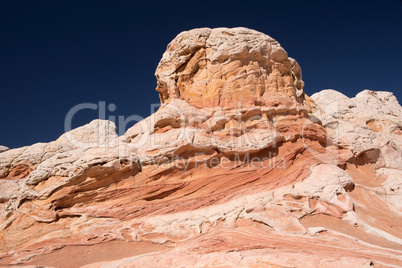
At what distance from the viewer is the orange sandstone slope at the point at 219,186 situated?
671 centimetres

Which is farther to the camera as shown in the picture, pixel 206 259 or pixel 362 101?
pixel 362 101

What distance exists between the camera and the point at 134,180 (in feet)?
28.0

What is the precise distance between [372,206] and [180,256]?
6.08 metres

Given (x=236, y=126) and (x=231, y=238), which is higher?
(x=236, y=126)

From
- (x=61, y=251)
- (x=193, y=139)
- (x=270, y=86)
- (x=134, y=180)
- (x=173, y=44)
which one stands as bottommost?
(x=61, y=251)

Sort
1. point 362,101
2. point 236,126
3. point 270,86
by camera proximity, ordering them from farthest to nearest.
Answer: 1. point 362,101
2. point 270,86
3. point 236,126

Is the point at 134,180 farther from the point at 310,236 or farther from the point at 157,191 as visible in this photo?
the point at 310,236

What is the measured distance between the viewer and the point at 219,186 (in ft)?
28.7

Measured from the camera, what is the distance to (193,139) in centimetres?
891

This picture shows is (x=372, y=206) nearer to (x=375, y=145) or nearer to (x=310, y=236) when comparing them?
(x=310, y=236)

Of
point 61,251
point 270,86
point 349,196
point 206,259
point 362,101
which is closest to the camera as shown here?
point 206,259

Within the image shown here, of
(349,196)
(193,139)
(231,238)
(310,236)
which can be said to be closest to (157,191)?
(193,139)

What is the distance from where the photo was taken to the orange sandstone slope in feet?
22.0

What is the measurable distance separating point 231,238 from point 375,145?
826cm
